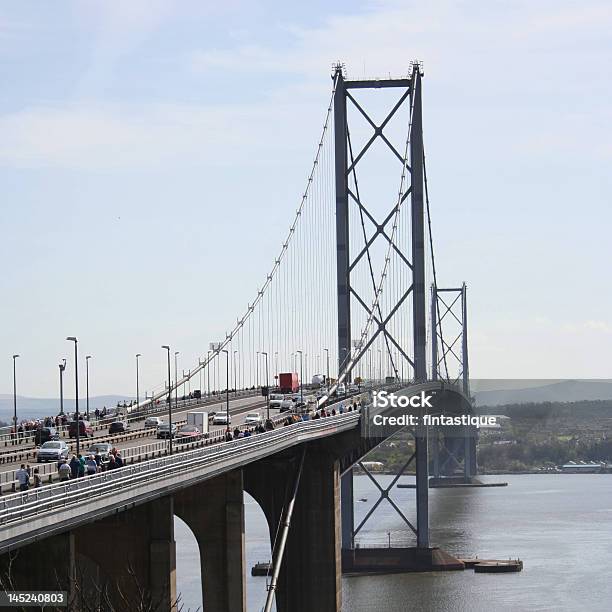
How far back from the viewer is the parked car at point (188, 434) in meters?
39.0


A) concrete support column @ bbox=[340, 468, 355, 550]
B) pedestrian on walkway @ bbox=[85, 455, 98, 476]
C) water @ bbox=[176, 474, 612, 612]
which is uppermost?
pedestrian on walkway @ bbox=[85, 455, 98, 476]

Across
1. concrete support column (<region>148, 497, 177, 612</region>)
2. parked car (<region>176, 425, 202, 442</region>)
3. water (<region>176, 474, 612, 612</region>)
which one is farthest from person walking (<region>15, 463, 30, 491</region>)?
water (<region>176, 474, 612, 612</region>)

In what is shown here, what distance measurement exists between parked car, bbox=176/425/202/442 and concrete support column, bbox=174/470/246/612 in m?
2.27

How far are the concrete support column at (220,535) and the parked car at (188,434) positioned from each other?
2274 mm

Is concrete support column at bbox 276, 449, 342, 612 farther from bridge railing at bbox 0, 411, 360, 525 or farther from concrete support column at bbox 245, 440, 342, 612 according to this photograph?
bridge railing at bbox 0, 411, 360, 525

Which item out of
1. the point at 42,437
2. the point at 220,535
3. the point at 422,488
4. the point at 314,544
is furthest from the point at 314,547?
the point at 422,488

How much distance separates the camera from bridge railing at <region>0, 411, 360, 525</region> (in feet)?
66.0

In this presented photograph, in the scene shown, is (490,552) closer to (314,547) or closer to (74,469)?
Answer: (314,547)

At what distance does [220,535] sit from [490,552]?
1580 inches

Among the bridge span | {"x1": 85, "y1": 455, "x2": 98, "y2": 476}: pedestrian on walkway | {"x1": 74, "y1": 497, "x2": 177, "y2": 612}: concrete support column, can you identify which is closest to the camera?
the bridge span

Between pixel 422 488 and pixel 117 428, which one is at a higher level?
pixel 117 428

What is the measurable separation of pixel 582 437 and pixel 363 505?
91172 mm

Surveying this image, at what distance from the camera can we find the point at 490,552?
246 feet

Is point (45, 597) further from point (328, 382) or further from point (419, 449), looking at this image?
point (419, 449)
